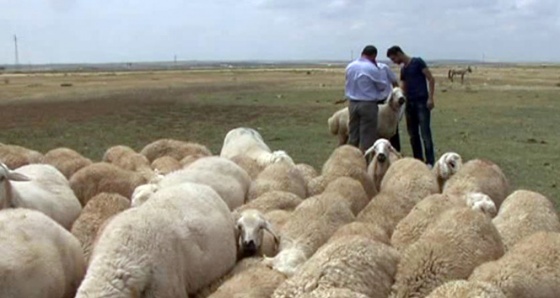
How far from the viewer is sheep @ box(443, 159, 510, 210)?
9.45 meters

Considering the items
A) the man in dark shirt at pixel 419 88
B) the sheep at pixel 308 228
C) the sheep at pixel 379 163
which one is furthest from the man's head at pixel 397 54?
the sheep at pixel 308 228

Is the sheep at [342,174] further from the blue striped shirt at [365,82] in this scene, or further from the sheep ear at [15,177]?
the sheep ear at [15,177]

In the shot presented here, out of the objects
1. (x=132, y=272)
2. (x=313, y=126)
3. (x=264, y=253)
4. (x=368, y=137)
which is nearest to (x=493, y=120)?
(x=313, y=126)

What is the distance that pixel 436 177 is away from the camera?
34.1 ft

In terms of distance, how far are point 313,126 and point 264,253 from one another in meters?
17.1

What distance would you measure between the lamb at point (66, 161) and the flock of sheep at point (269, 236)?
2.99 ft

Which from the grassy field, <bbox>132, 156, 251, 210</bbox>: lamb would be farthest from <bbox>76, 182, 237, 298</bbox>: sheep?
the grassy field

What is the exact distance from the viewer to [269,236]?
7457 mm

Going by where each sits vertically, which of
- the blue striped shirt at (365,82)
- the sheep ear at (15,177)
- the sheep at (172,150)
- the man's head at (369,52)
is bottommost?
the sheep at (172,150)

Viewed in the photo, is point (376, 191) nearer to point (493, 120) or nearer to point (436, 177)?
point (436, 177)

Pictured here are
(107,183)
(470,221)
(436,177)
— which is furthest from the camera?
(436,177)

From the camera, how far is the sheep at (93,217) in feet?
23.1

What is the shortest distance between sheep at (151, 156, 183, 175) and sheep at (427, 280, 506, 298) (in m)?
6.23

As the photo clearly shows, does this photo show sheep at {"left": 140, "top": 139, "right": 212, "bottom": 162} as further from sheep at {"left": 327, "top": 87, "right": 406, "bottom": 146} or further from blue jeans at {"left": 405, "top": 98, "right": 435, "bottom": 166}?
blue jeans at {"left": 405, "top": 98, "right": 435, "bottom": 166}
